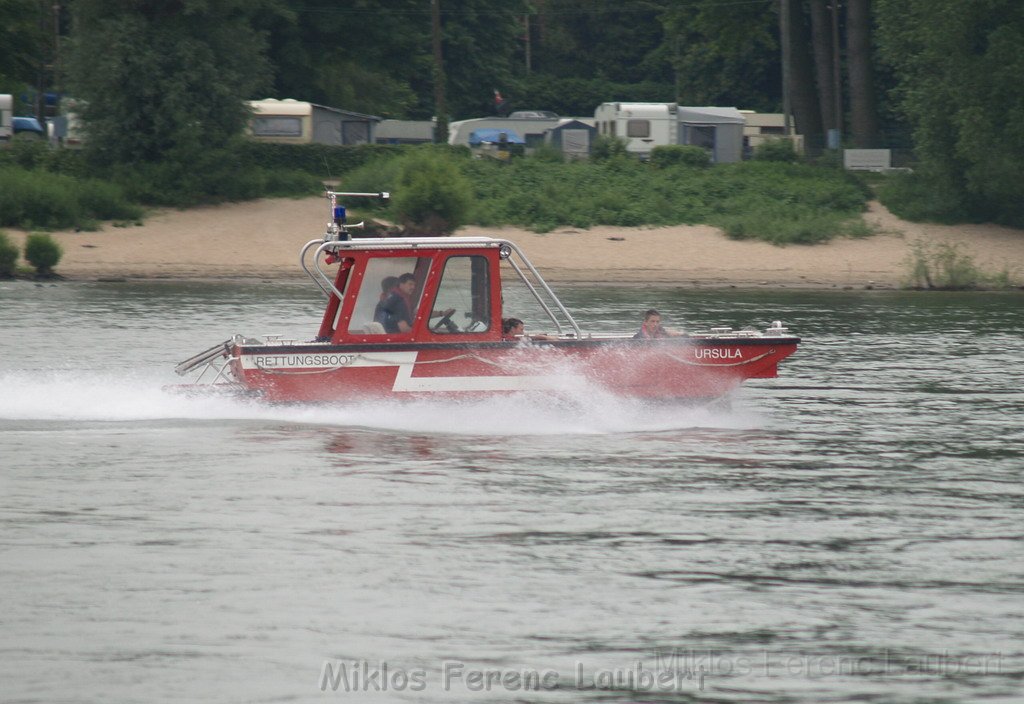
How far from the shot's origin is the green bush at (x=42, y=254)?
3866 cm

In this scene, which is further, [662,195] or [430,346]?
[662,195]

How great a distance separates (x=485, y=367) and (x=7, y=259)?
27334mm

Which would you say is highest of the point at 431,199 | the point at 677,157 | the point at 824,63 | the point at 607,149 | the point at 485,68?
the point at 485,68

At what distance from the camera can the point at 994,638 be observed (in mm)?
9539

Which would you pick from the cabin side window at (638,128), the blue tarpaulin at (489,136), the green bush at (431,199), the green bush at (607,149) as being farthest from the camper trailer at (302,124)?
the green bush at (431,199)

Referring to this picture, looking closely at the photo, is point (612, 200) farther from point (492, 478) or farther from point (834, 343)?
point (492, 478)

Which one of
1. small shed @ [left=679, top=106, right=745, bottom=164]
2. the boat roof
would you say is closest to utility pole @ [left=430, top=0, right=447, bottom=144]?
small shed @ [left=679, top=106, right=745, bottom=164]

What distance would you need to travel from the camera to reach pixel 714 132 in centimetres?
6150

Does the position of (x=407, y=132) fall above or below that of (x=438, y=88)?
below

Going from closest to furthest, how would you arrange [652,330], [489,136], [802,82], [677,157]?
[652,330]
[677,157]
[802,82]
[489,136]

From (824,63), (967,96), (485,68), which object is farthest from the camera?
(485,68)

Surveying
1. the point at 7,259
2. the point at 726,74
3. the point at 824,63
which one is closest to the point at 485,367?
the point at 7,259

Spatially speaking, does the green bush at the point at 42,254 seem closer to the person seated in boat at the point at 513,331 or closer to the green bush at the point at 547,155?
the green bush at the point at 547,155

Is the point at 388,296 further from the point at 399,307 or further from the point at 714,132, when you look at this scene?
the point at 714,132
